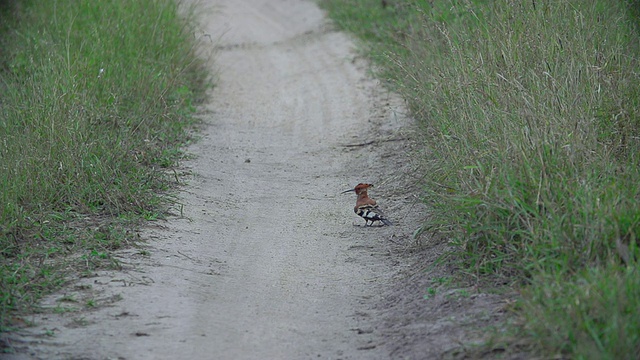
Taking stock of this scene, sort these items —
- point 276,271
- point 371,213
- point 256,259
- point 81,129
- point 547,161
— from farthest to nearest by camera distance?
point 81,129 → point 371,213 → point 256,259 → point 276,271 → point 547,161

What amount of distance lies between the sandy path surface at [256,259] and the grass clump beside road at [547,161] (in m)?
0.87

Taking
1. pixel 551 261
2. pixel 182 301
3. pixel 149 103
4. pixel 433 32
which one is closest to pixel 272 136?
pixel 149 103

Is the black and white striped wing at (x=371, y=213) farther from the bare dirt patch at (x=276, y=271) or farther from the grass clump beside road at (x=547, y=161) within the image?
the grass clump beside road at (x=547, y=161)

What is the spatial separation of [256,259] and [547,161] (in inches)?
85.7

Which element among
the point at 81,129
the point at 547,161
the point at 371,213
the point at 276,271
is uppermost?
the point at 547,161

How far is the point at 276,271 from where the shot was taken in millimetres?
5523

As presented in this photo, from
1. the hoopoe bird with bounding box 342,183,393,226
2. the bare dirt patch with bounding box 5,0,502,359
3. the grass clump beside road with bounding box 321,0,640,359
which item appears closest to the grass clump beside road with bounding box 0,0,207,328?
the bare dirt patch with bounding box 5,0,502,359

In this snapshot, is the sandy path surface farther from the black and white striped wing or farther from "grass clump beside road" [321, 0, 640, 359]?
"grass clump beside road" [321, 0, 640, 359]

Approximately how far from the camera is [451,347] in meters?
4.12

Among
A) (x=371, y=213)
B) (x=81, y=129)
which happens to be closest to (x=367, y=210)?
(x=371, y=213)

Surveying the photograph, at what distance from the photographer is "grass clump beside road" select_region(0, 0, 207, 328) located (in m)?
5.50

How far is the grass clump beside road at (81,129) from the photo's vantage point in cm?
550

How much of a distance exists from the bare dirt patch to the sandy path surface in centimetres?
1

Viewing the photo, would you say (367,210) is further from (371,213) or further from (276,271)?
(276,271)
